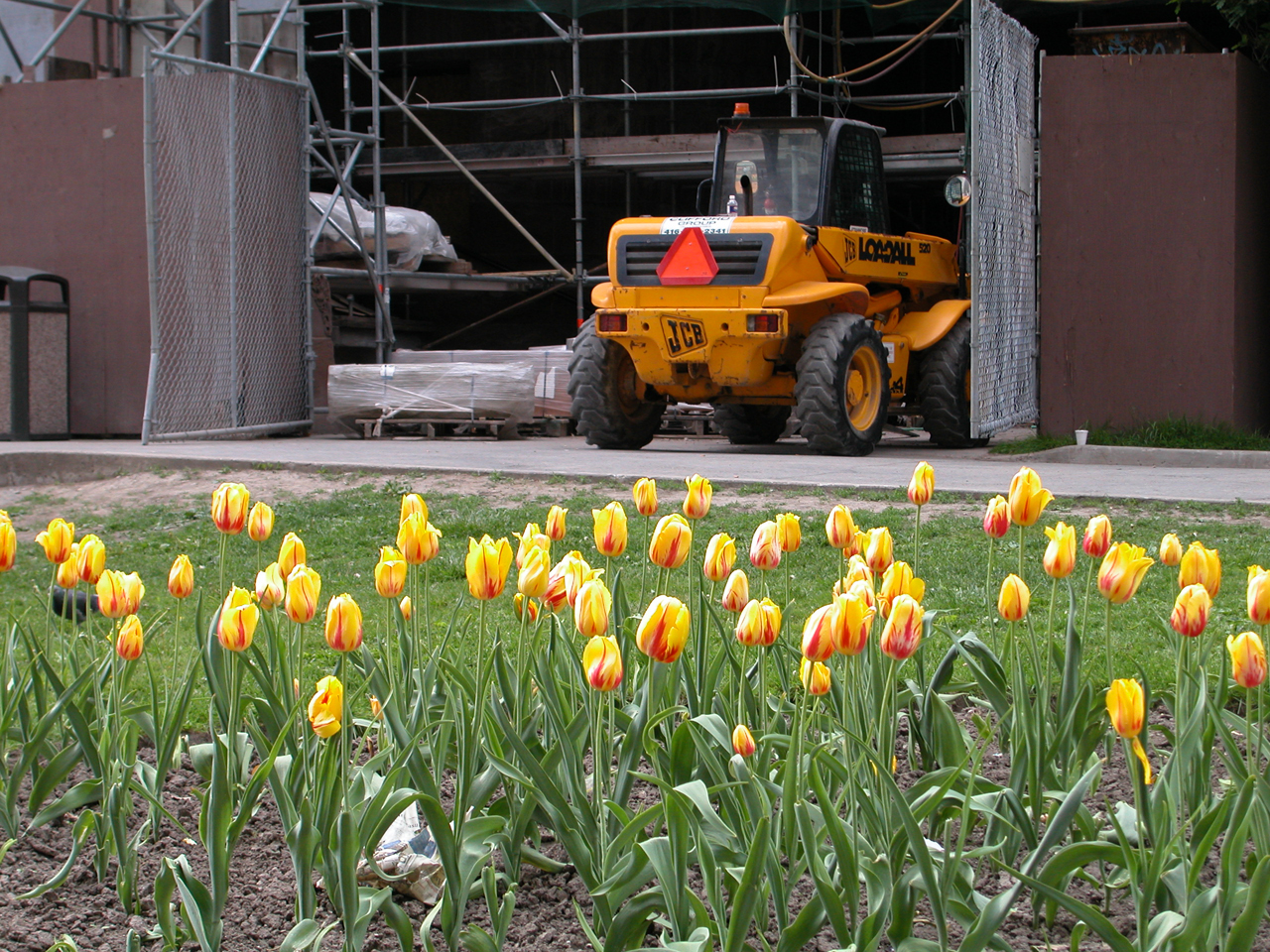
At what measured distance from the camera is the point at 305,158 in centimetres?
1377

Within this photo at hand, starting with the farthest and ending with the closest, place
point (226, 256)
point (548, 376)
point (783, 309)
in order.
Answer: point (548, 376) → point (226, 256) → point (783, 309)

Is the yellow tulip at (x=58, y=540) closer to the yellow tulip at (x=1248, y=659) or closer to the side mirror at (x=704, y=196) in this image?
the yellow tulip at (x=1248, y=659)

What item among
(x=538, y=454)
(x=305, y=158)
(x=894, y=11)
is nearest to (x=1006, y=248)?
(x=538, y=454)

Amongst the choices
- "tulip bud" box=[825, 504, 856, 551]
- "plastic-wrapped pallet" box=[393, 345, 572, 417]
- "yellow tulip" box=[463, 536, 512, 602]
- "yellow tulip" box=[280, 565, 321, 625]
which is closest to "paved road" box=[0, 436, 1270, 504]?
A: "plastic-wrapped pallet" box=[393, 345, 572, 417]

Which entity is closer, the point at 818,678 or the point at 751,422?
the point at 818,678

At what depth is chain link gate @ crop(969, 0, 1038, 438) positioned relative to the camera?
1088 centimetres

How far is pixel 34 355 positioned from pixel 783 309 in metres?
6.85

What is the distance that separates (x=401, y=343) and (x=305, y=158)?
5695mm

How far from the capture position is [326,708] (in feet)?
6.53

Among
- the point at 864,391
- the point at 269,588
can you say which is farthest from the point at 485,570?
the point at 864,391

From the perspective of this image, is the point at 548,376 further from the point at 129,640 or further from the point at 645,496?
the point at 129,640

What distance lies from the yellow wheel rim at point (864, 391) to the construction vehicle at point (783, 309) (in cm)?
1

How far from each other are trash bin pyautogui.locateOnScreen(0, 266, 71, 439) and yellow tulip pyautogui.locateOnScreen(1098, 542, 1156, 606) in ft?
39.9

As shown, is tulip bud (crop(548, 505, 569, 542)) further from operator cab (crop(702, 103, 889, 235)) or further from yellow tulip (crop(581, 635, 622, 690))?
operator cab (crop(702, 103, 889, 235))
